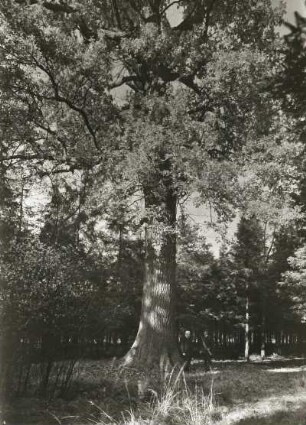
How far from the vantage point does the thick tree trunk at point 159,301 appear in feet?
41.9

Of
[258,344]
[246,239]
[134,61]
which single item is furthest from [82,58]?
[258,344]

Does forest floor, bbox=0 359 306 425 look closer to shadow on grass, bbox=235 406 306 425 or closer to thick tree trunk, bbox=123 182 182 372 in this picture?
shadow on grass, bbox=235 406 306 425

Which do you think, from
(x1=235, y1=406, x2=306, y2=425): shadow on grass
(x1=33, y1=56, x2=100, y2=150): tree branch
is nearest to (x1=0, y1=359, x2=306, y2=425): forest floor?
(x1=235, y1=406, x2=306, y2=425): shadow on grass

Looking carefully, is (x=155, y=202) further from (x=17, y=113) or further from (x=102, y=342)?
(x=102, y=342)

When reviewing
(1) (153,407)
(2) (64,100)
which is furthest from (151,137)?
(1) (153,407)

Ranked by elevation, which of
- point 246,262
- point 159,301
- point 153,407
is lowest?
point 153,407

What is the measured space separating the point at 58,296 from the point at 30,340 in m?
0.87

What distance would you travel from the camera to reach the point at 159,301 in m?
13.5

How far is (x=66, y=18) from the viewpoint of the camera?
13914 mm

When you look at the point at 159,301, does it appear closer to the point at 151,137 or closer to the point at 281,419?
the point at 151,137

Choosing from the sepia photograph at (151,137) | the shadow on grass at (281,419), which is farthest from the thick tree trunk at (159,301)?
the shadow on grass at (281,419)

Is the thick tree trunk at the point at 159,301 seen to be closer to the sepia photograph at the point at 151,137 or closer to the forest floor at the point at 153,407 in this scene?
the sepia photograph at the point at 151,137

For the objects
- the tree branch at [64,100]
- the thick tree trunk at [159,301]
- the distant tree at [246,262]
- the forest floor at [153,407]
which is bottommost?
the forest floor at [153,407]

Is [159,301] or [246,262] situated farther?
[246,262]
